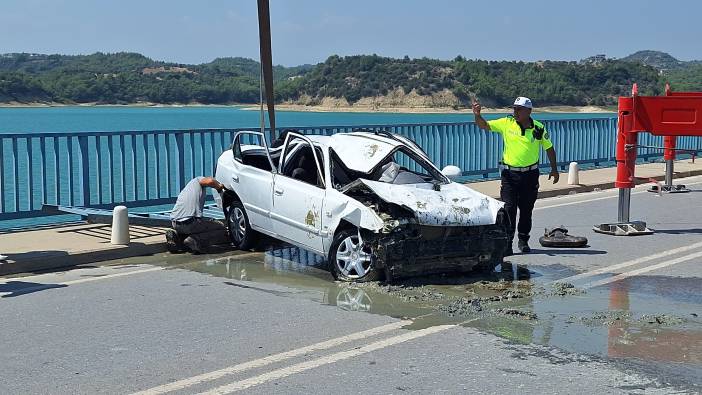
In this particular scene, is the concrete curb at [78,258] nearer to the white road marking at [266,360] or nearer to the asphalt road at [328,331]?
the asphalt road at [328,331]

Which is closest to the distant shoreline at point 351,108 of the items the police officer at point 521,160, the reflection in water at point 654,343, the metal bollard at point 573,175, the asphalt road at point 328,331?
the metal bollard at point 573,175

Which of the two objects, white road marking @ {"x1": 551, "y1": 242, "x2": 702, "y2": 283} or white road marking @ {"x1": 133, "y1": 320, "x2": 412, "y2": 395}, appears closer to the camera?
white road marking @ {"x1": 133, "y1": 320, "x2": 412, "y2": 395}

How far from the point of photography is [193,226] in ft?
36.3

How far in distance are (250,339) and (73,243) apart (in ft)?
16.6

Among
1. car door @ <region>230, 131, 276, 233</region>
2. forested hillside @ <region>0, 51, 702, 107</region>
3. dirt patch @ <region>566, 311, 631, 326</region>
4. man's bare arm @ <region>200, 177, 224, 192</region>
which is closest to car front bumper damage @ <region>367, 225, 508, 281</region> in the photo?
dirt patch @ <region>566, 311, 631, 326</region>

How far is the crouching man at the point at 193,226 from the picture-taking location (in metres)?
11.0

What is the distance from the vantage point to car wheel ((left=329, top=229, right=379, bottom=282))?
29.2 ft

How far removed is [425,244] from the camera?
A: 8.84 m

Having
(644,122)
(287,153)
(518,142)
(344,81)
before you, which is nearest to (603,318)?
(518,142)

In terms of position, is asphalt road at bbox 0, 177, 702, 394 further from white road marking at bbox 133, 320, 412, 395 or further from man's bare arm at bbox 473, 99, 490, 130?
man's bare arm at bbox 473, 99, 490, 130

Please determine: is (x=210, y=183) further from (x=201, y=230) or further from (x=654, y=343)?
(x=654, y=343)

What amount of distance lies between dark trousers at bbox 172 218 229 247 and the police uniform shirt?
3.61m

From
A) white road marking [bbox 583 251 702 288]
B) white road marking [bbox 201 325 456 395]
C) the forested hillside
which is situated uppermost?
the forested hillside

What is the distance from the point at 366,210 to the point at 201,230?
2.98 metres
